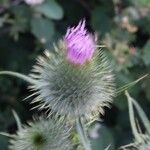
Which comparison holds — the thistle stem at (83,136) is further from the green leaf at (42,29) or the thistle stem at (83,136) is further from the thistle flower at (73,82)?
the green leaf at (42,29)

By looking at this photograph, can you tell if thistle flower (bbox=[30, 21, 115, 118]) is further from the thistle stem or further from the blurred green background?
the blurred green background

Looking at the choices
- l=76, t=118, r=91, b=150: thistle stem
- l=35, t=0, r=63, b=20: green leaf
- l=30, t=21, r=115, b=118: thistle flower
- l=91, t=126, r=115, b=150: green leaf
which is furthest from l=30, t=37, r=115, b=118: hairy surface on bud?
l=35, t=0, r=63, b=20: green leaf

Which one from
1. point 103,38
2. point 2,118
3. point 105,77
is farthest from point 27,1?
point 105,77

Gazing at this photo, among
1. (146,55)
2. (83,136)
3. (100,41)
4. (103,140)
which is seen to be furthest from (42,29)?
(83,136)

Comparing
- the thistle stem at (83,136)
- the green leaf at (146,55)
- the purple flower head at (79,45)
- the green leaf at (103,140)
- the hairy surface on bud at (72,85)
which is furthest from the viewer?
the green leaf at (146,55)

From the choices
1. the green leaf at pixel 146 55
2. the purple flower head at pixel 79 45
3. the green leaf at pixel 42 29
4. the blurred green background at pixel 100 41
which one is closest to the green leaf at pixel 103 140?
the blurred green background at pixel 100 41

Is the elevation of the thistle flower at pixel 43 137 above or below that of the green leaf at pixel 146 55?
below

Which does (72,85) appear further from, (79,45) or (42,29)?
(42,29)
